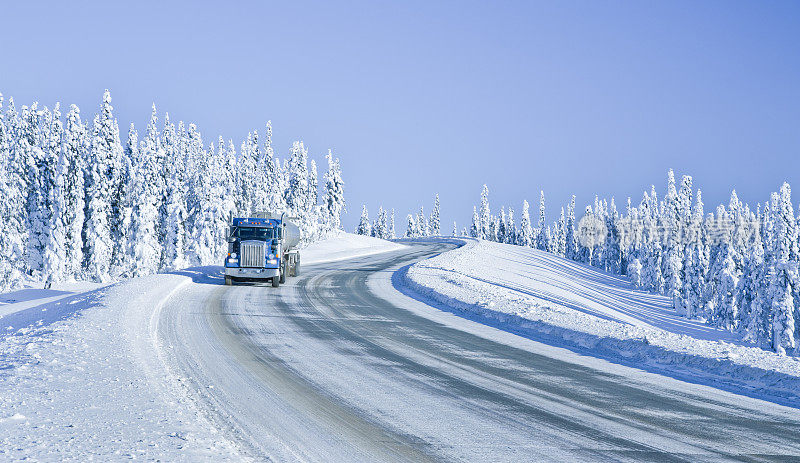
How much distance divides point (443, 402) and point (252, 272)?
1980 cm

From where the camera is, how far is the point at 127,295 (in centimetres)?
1962

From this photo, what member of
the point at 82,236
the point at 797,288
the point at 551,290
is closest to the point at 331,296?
the point at 551,290

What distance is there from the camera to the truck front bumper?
26766 millimetres

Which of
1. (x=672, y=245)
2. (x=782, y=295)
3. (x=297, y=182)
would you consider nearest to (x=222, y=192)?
(x=297, y=182)

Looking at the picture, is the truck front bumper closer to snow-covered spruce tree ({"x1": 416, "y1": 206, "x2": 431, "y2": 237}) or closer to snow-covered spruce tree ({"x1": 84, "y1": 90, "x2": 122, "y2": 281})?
snow-covered spruce tree ({"x1": 84, "y1": 90, "x2": 122, "y2": 281})

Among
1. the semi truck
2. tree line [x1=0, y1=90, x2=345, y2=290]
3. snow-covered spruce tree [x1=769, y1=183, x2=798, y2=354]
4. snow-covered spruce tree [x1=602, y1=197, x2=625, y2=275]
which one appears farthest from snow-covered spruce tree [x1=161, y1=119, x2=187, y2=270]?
snow-covered spruce tree [x1=602, y1=197, x2=625, y2=275]

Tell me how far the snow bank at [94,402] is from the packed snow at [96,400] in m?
0.01

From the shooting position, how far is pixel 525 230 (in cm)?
15888

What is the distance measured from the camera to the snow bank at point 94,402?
581 centimetres

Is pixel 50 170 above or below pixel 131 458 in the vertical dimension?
above

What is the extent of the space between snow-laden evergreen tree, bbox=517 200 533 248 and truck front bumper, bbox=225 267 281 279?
137m

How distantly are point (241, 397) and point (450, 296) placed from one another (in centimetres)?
1516

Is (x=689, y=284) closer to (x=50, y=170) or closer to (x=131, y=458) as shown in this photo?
(x=50, y=170)

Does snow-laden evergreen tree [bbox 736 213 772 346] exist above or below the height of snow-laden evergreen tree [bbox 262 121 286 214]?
below
